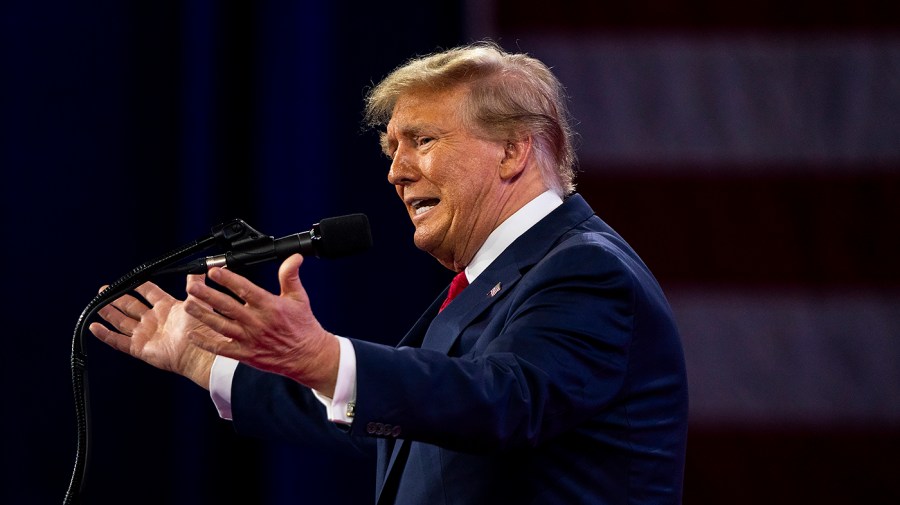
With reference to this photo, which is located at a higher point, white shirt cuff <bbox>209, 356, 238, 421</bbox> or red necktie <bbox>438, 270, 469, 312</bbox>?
red necktie <bbox>438, 270, 469, 312</bbox>

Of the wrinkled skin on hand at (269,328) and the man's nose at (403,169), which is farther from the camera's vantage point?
the man's nose at (403,169)

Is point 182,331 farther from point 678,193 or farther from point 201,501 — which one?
point 678,193

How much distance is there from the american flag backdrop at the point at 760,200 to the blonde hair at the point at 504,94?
2.27 ft

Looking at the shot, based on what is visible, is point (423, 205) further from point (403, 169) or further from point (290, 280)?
point (290, 280)

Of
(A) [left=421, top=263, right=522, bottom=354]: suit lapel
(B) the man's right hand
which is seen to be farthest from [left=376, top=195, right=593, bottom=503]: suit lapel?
(B) the man's right hand

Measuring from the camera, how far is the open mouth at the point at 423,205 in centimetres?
185

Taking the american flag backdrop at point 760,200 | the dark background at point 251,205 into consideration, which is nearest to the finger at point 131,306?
the dark background at point 251,205

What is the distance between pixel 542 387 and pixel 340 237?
359 millimetres

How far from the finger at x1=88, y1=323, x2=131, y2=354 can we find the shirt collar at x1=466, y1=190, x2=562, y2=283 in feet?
1.87

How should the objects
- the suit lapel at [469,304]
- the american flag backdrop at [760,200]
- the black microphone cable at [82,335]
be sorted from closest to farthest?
1. the black microphone cable at [82,335]
2. the suit lapel at [469,304]
3. the american flag backdrop at [760,200]

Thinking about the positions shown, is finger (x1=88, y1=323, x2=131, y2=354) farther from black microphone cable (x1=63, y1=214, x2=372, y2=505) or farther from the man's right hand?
black microphone cable (x1=63, y1=214, x2=372, y2=505)

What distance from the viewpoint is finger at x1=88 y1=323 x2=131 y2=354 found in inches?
65.9

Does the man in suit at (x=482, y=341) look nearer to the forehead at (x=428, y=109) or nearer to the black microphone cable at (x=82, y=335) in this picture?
the forehead at (x=428, y=109)

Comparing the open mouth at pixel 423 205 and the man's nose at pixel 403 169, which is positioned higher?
the man's nose at pixel 403 169
